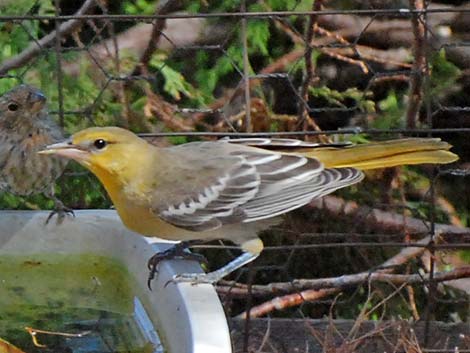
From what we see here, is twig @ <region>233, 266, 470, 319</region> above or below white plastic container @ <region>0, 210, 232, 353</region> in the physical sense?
below

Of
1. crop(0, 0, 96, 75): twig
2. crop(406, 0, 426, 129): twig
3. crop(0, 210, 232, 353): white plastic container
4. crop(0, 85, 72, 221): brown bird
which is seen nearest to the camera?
crop(0, 210, 232, 353): white plastic container

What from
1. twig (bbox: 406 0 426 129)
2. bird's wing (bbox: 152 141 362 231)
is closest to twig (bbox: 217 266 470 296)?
twig (bbox: 406 0 426 129)

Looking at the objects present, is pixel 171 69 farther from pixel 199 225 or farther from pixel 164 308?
pixel 164 308

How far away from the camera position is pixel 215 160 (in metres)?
3.45

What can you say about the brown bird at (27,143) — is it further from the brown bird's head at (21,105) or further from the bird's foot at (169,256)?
the bird's foot at (169,256)

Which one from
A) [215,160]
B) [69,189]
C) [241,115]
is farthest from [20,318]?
[241,115]

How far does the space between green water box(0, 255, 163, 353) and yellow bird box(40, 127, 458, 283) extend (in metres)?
0.21

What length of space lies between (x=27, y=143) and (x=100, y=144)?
939 millimetres

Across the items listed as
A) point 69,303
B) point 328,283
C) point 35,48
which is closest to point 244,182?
point 69,303

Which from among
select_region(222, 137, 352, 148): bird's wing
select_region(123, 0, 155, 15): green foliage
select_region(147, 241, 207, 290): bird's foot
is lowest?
select_region(147, 241, 207, 290): bird's foot

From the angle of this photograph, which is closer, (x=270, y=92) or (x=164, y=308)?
(x=164, y=308)

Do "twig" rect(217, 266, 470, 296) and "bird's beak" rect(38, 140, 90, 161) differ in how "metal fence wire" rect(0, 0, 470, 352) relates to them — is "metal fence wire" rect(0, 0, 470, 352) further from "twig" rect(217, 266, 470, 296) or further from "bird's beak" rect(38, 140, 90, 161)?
"bird's beak" rect(38, 140, 90, 161)

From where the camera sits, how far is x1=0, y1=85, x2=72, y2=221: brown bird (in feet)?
13.2

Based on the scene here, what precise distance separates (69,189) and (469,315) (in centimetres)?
174
